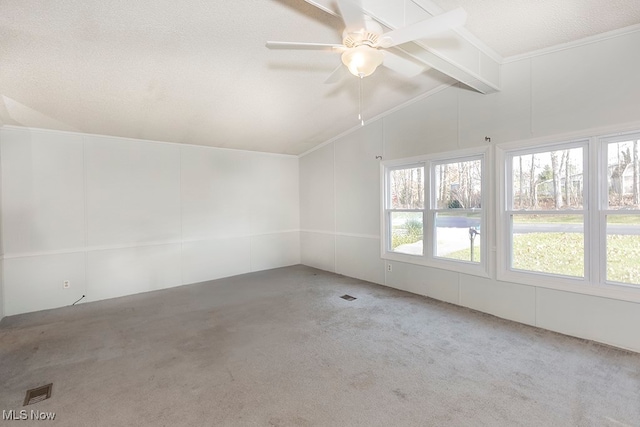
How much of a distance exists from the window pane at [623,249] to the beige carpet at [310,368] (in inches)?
28.2

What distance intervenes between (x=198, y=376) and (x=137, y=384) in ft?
1.52

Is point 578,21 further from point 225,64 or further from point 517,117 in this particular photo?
point 225,64

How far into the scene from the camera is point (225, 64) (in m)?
2.96

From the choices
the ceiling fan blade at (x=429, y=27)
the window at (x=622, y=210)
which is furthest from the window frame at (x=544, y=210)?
the ceiling fan blade at (x=429, y=27)

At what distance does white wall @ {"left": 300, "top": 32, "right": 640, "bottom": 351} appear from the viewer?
2758 mm

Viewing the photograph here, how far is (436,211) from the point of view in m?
4.27

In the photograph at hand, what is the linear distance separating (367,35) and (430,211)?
9.57ft

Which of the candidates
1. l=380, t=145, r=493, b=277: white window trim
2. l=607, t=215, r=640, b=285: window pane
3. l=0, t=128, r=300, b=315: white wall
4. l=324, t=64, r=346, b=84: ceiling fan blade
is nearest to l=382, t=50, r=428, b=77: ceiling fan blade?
l=324, t=64, r=346, b=84: ceiling fan blade

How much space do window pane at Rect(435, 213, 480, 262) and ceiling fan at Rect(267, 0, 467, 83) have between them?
266 cm

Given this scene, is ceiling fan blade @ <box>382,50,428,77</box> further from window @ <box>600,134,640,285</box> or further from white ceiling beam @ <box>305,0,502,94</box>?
window @ <box>600,134,640,285</box>

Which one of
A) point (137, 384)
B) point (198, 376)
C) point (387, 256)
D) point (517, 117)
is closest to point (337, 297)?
point (387, 256)

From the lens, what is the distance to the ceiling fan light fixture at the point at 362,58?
214 centimetres

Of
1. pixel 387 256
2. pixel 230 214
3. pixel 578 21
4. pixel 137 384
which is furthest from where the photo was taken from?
pixel 230 214

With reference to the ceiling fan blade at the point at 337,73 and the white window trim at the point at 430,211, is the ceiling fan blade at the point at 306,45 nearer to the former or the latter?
the ceiling fan blade at the point at 337,73
